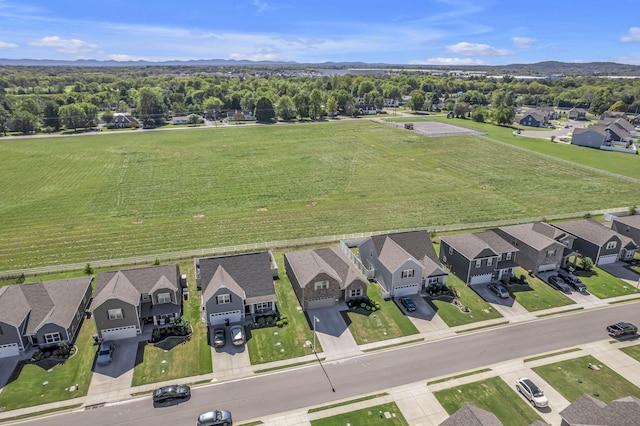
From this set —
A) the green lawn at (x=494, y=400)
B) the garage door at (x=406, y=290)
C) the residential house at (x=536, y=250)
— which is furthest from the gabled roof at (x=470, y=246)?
the green lawn at (x=494, y=400)

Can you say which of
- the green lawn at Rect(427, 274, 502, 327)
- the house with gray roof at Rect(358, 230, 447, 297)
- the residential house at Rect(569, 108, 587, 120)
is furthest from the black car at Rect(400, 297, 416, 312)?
the residential house at Rect(569, 108, 587, 120)

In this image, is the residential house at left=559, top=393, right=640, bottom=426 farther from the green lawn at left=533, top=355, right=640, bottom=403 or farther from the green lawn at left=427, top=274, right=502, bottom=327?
the green lawn at left=427, top=274, right=502, bottom=327

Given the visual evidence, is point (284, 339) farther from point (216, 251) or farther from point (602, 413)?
point (602, 413)

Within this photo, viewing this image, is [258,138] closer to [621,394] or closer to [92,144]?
[92,144]

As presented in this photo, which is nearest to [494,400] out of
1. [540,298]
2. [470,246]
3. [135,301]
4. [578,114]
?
[540,298]

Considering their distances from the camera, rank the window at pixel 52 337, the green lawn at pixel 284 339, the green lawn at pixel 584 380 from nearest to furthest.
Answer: the green lawn at pixel 584 380
the green lawn at pixel 284 339
the window at pixel 52 337

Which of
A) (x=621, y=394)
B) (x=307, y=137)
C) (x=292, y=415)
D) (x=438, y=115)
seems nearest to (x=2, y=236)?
(x=292, y=415)

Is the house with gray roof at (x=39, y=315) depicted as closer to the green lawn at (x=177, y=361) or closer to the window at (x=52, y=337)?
the window at (x=52, y=337)
